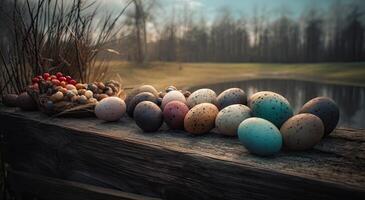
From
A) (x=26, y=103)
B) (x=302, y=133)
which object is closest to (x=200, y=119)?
(x=302, y=133)

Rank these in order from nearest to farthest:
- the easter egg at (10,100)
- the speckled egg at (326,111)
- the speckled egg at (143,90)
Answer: the speckled egg at (326,111) < the speckled egg at (143,90) < the easter egg at (10,100)

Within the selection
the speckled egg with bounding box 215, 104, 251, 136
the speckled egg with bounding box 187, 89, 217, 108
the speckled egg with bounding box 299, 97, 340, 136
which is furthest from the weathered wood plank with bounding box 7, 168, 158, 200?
the speckled egg with bounding box 299, 97, 340, 136

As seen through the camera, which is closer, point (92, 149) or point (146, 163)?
point (146, 163)

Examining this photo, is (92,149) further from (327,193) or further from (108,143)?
(327,193)

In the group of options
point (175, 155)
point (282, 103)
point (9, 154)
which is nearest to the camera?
point (175, 155)

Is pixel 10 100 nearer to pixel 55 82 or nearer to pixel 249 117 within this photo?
pixel 55 82

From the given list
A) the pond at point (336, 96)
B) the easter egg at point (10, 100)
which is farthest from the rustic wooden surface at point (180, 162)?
the pond at point (336, 96)

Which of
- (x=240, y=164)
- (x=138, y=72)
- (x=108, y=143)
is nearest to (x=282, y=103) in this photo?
(x=240, y=164)

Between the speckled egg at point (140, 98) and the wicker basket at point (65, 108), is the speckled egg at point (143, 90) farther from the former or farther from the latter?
the wicker basket at point (65, 108)

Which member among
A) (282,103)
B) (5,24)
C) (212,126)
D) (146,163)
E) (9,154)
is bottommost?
(9,154)
